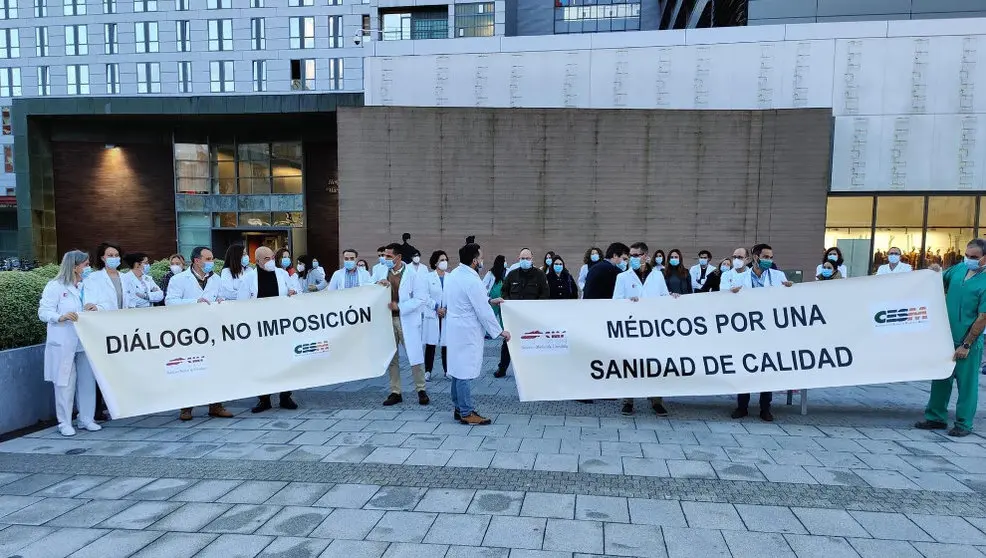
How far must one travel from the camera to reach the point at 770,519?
3.65 metres

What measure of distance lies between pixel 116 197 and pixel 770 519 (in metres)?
32.4

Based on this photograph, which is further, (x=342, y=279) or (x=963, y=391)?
(x=342, y=279)

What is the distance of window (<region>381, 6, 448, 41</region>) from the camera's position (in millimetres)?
37750

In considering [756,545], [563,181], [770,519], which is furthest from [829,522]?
[563,181]

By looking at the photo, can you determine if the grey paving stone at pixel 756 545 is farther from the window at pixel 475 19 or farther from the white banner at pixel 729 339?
the window at pixel 475 19

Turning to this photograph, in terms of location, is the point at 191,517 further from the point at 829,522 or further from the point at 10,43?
the point at 10,43

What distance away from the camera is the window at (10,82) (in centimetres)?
4259

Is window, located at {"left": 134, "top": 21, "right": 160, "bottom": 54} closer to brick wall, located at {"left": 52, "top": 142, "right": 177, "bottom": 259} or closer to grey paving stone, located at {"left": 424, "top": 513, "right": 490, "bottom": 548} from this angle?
brick wall, located at {"left": 52, "top": 142, "right": 177, "bottom": 259}

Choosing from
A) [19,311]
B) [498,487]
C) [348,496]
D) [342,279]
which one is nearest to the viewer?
[348,496]

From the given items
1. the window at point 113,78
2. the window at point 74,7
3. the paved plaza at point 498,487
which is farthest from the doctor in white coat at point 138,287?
the window at point 74,7

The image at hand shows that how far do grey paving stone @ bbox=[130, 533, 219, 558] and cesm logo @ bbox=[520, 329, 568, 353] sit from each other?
11.2ft

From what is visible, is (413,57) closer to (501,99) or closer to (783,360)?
(501,99)

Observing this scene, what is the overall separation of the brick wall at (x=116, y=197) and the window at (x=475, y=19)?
821 inches

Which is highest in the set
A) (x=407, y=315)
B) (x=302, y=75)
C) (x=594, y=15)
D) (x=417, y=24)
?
(x=594, y=15)
